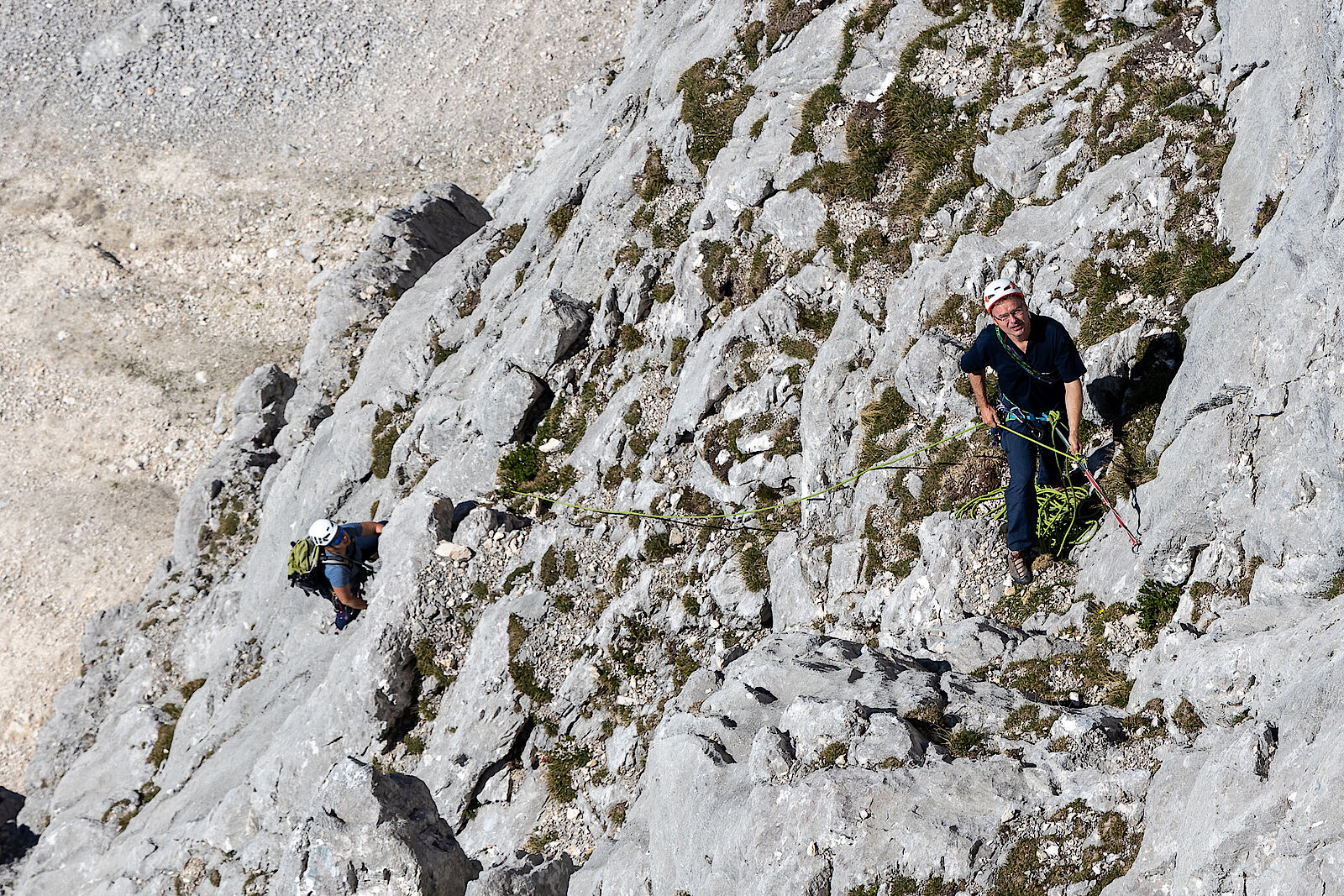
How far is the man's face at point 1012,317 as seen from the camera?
11133 mm

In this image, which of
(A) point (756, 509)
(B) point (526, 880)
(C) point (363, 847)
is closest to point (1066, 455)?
(A) point (756, 509)

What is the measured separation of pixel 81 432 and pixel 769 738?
3550 centimetres

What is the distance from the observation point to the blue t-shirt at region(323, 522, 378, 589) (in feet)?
65.1

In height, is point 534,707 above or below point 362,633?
below

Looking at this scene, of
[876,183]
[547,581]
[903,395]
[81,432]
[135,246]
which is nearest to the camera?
[903,395]

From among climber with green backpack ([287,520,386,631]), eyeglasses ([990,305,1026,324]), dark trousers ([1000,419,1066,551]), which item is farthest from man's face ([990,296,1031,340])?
climber with green backpack ([287,520,386,631])

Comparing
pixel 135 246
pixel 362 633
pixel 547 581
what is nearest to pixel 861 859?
pixel 547 581

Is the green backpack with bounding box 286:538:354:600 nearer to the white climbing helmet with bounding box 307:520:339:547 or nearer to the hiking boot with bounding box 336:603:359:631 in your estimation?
the white climbing helmet with bounding box 307:520:339:547

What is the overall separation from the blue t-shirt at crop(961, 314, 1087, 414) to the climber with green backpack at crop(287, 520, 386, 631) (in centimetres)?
1351

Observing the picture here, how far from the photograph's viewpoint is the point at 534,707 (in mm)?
16344

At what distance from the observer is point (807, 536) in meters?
15.2

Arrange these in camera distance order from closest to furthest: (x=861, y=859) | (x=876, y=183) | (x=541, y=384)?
(x=861, y=859)
(x=876, y=183)
(x=541, y=384)

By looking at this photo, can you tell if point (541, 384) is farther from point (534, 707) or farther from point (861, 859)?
point (861, 859)

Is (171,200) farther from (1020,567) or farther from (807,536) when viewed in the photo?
(1020,567)
